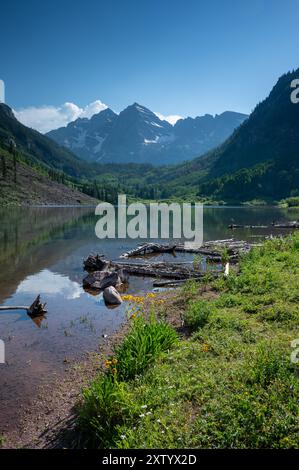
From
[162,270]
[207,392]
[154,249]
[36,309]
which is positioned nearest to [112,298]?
[36,309]

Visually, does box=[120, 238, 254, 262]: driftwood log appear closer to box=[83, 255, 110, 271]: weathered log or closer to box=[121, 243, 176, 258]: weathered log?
box=[121, 243, 176, 258]: weathered log

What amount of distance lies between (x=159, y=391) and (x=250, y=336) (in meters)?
4.38

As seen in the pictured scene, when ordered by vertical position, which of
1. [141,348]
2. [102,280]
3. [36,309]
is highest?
[141,348]

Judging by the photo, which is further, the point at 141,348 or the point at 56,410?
the point at 141,348

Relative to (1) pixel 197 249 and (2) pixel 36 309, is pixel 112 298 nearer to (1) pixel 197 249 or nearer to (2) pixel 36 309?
(2) pixel 36 309

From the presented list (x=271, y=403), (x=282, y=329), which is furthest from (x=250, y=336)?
(x=271, y=403)

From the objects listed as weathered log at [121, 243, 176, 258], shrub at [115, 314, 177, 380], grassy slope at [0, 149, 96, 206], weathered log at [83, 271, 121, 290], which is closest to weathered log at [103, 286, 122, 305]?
weathered log at [83, 271, 121, 290]

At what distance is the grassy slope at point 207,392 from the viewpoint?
7219 mm

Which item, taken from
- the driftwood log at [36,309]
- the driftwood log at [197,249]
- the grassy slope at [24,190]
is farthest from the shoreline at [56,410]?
the grassy slope at [24,190]

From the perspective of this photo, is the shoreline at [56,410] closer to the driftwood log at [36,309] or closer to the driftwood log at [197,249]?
the driftwood log at [36,309]

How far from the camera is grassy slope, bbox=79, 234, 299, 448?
7.22 metres

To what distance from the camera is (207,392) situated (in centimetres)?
864

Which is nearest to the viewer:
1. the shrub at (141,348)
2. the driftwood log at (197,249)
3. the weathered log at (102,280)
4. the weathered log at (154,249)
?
the shrub at (141,348)

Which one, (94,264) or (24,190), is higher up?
(24,190)
